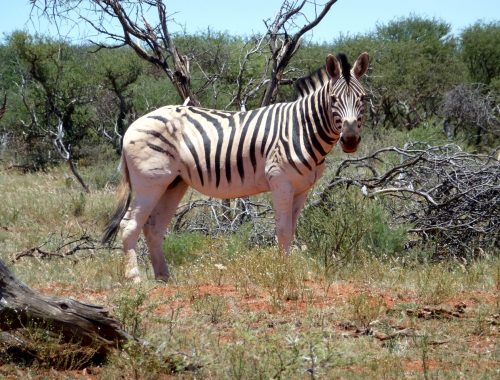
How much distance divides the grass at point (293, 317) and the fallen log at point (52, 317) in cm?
10

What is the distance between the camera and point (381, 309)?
613cm

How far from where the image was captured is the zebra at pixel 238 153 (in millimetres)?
8555

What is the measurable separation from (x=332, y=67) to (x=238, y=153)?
4.25 ft

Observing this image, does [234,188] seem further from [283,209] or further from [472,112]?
[472,112]

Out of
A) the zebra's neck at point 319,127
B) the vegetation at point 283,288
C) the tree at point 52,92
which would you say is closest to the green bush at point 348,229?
the vegetation at point 283,288

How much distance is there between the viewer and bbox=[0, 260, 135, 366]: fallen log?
193 inches

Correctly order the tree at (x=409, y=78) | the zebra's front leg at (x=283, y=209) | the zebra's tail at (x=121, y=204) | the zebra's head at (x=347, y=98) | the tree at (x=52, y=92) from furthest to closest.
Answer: the tree at (x=409, y=78) < the tree at (x=52, y=92) < the zebra's tail at (x=121, y=204) < the zebra's front leg at (x=283, y=209) < the zebra's head at (x=347, y=98)

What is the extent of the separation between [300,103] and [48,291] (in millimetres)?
3345

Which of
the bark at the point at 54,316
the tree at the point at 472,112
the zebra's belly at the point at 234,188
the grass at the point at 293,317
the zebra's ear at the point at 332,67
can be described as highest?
the zebra's ear at the point at 332,67

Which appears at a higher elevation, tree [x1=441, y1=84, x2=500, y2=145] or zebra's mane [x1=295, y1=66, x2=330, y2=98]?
zebra's mane [x1=295, y1=66, x2=330, y2=98]

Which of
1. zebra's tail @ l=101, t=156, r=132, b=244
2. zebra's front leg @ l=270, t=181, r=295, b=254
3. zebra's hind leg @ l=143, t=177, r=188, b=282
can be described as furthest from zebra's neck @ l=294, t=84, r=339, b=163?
zebra's tail @ l=101, t=156, r=132, b=244

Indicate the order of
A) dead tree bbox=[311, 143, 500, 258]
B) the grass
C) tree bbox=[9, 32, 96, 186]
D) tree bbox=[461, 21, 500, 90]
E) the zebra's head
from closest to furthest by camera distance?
1. the grass
2. the zebra's head
3. dead tree bbox=[311, 143, 500, 258]
4. tree bbox=[9, 32, 96, 186]
5. tree bbox=[461, 21, 500, 90]

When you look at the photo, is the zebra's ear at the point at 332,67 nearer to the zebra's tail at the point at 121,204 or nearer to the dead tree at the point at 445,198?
the dead tree at the point at 445,198

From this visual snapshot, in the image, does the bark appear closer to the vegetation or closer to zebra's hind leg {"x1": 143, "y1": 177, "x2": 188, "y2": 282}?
the vegetation
